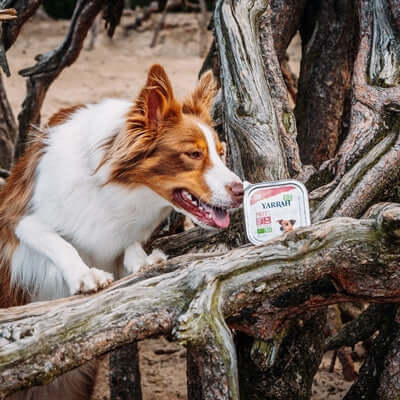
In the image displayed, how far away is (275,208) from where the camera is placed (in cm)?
259

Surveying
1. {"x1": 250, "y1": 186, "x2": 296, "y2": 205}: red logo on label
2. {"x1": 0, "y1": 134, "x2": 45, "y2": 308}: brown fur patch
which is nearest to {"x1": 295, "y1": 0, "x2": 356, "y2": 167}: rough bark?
{"x1": 250, "y1": 186, "x2": 296, "y2": 205}: red logo on label

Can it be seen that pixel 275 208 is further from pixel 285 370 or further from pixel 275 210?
pixel 285 370

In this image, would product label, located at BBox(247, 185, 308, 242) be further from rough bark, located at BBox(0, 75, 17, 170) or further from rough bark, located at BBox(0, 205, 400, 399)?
rough bark, located at BBox(0, 75, 17, 170)

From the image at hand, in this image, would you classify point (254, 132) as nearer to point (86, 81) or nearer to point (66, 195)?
point (66, 195)

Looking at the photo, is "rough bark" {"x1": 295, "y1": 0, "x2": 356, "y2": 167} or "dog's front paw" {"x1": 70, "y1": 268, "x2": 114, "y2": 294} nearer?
"dog's front paw" {"x1": 70, "y1": 268, "x2": 114, "y2": 294}

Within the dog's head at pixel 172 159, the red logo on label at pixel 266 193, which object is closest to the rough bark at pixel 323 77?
the dog's head at pixel 172 159

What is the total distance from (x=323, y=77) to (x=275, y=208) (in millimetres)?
2133

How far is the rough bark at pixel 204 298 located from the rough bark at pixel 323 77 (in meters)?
2.23

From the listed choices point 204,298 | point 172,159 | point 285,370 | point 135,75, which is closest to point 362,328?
point 285,370

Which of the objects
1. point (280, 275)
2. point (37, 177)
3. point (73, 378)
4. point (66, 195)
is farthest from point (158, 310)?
point (73, 378)

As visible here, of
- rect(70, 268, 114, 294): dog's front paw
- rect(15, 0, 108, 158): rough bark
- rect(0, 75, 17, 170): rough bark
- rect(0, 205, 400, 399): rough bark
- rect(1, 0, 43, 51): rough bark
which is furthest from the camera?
rect(0, 75, 17, 170): rough bark

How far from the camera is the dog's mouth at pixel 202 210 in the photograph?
2.81 metres

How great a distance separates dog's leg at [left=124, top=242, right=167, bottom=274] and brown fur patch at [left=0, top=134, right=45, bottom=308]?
0.52 m

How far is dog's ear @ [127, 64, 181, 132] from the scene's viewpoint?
2816 millimetres
